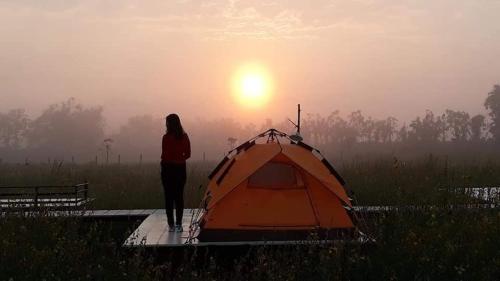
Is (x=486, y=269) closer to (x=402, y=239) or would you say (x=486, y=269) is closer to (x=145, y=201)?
(x=402, y=239)

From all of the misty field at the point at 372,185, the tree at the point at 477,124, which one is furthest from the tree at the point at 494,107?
the misty field at the point at 372,185

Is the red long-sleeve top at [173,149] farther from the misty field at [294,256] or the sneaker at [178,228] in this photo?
the misty field at [294,256]

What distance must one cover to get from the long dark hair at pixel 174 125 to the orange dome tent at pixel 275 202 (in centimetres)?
112

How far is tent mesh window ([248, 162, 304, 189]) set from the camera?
8.71 m

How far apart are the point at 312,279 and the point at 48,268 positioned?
3112 millimetres

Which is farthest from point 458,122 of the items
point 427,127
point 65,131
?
point 65,131

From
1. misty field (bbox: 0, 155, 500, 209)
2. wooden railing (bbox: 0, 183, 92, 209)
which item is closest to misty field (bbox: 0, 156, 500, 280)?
wooden railing (bbox: 0, 183, 92, 209)

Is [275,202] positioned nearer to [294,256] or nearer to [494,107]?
[294,256]

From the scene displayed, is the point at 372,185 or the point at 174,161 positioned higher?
the point at 174,161

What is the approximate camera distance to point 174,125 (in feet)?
30.0

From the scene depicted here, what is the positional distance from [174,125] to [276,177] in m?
→ 2.08

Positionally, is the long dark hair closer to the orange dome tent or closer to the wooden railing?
the orange dome tent

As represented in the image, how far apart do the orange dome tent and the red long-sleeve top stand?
91cm

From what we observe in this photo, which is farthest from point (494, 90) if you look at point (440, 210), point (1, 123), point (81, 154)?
point (1, 123)
